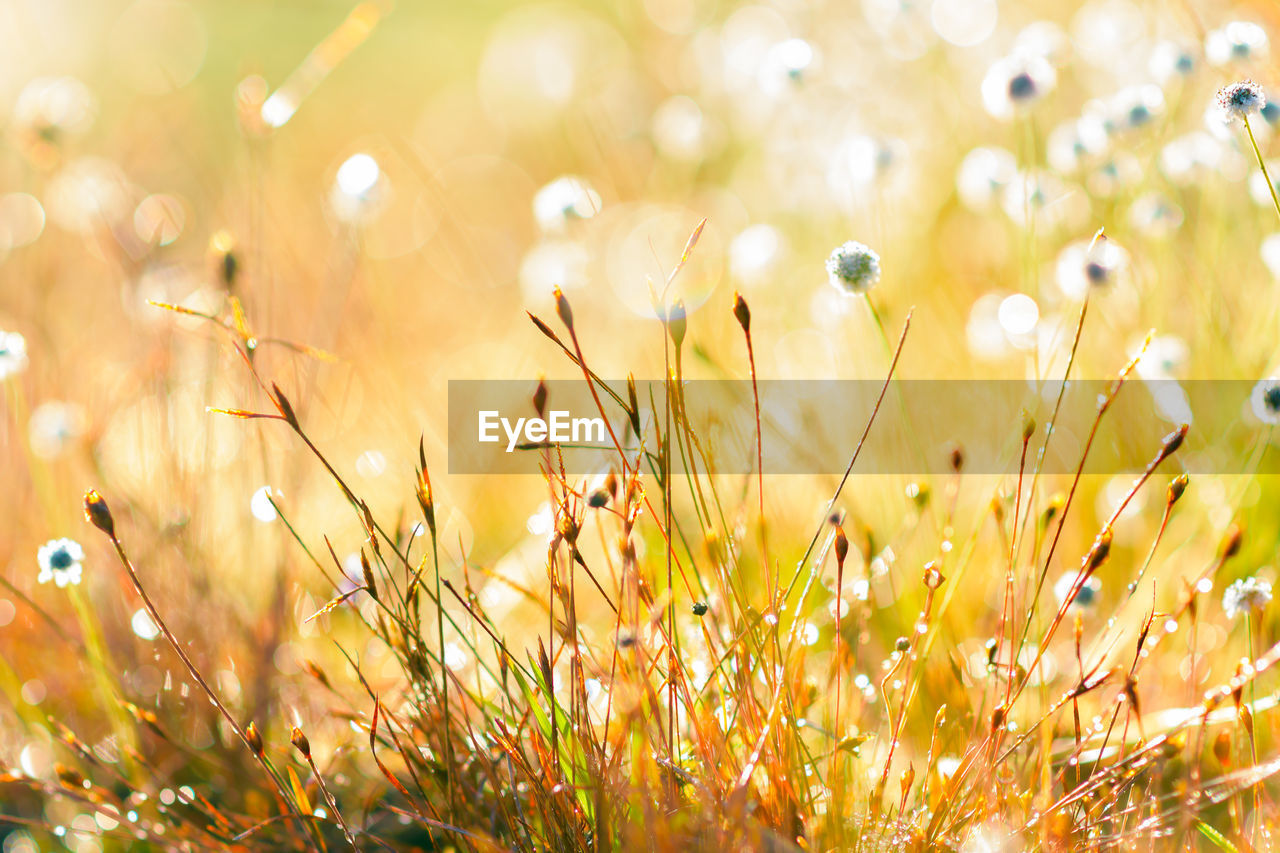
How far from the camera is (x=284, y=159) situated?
204 inches

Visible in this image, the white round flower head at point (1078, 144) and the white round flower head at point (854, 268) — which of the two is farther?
the white round flower head at point (1078, 144)

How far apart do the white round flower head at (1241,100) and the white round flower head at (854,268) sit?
1.46ft

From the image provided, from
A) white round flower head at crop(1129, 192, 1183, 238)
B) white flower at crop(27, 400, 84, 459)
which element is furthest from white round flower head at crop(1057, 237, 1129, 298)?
white flower at crop(27, 400, 84, 459)

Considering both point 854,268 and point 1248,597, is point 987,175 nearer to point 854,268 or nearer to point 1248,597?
point 854,268

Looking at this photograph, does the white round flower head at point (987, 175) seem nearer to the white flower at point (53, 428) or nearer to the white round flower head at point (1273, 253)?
the white round flower head at point (1273, 253)

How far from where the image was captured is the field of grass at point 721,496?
36.6 inches

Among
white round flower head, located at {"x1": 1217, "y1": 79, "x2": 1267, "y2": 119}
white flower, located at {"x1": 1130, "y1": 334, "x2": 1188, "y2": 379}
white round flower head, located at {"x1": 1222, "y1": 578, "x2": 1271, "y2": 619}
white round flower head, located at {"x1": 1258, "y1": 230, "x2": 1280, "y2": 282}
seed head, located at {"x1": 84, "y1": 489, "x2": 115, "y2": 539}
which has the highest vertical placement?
white round flower head, located at {"x1": 1258, "y1": 230, "x2": 1280, "y2": 282}

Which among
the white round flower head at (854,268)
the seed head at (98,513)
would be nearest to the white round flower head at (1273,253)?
the white round flower head at (854,268)

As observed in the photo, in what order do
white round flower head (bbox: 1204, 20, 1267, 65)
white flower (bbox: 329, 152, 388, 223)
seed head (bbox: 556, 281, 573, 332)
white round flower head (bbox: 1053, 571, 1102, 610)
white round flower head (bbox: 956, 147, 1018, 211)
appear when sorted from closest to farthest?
seed head (bbox: 556, 281, 573, 332) → white round flower head (bbox: 1053, 571, 1102, 610) → white round flower head (bbox: 1204, 20, 1267, 65) → white flower (bbox: 329, 152, 388, 223) → white round flower head (bbox: 956, 147, 1018, 211)

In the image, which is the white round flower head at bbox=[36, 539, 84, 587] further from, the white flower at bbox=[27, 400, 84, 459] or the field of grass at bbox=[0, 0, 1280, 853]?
the white flower at bbox=[27, 400, 84, 459]

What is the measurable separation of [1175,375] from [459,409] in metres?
1.72

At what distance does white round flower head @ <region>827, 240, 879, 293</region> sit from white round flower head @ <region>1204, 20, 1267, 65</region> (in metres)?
0.79

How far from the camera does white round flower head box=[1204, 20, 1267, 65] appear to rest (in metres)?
1.43

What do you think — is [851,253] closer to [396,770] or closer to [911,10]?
[396,770]
